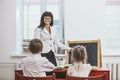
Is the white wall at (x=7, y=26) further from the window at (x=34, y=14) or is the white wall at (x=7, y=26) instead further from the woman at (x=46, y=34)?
the woman at (x=46, y=34)

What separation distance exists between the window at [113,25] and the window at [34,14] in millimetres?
838

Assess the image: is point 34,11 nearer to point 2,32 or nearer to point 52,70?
point 2,32

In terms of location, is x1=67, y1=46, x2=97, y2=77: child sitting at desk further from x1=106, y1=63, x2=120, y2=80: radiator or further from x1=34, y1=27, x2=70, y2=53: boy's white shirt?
x1=106, y1=63, x2=120, y2=80: radiator

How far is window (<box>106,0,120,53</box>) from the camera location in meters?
4.51

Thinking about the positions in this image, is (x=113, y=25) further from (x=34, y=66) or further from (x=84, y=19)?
(x=34, y=66)

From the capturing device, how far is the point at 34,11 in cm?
463

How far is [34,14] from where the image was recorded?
463cm

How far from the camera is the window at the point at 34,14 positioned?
15.0 ft

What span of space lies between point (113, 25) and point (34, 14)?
1458 millimetres

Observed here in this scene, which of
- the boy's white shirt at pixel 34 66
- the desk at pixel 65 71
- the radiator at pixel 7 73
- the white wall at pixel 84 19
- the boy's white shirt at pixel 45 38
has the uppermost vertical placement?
the white wall at pixel 84 19

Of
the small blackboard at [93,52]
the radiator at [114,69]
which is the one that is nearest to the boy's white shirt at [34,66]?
the small blackboard at [93,52]

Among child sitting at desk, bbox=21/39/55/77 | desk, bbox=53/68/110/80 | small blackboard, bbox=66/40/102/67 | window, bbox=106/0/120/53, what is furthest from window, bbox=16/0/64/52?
child sitting at desk, bbox=21/39/55/77

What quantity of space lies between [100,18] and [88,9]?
0.25 m

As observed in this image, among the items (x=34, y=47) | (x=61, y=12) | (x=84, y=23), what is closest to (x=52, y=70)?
(x=34, y=47)
